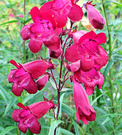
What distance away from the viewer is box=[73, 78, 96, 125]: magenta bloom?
107cm

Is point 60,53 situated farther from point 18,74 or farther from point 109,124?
A: point 109,124

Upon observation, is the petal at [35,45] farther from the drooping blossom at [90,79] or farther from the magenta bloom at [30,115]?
the magenta bloom at [30,115]

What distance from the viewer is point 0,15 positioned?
8.76 ft

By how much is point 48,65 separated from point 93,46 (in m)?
0.32

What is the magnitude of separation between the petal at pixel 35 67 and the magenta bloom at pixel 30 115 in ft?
0.74

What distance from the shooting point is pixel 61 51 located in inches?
44.6

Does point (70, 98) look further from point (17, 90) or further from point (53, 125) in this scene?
point (17, 90)

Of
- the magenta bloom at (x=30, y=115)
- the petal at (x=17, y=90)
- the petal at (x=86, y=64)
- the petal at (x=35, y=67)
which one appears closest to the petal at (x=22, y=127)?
the magenta bloom at (x=30, y=115)

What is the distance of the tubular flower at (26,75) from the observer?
41.1 inches

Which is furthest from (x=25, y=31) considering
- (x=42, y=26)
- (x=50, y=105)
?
(x=50, y=105)

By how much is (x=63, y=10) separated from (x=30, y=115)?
2.44 feet

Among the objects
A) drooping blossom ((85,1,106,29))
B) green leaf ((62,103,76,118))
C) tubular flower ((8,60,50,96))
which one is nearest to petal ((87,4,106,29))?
drooping blossom ((85,1,106,29))

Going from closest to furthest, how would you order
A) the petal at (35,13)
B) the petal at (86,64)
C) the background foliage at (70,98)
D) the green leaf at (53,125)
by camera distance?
the petal at (86,64)
the petal at (35,13)
the green leaf at (53,125)
the background foliage at (70,98)

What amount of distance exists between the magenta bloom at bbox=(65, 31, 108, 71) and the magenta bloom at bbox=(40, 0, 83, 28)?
0.13m
